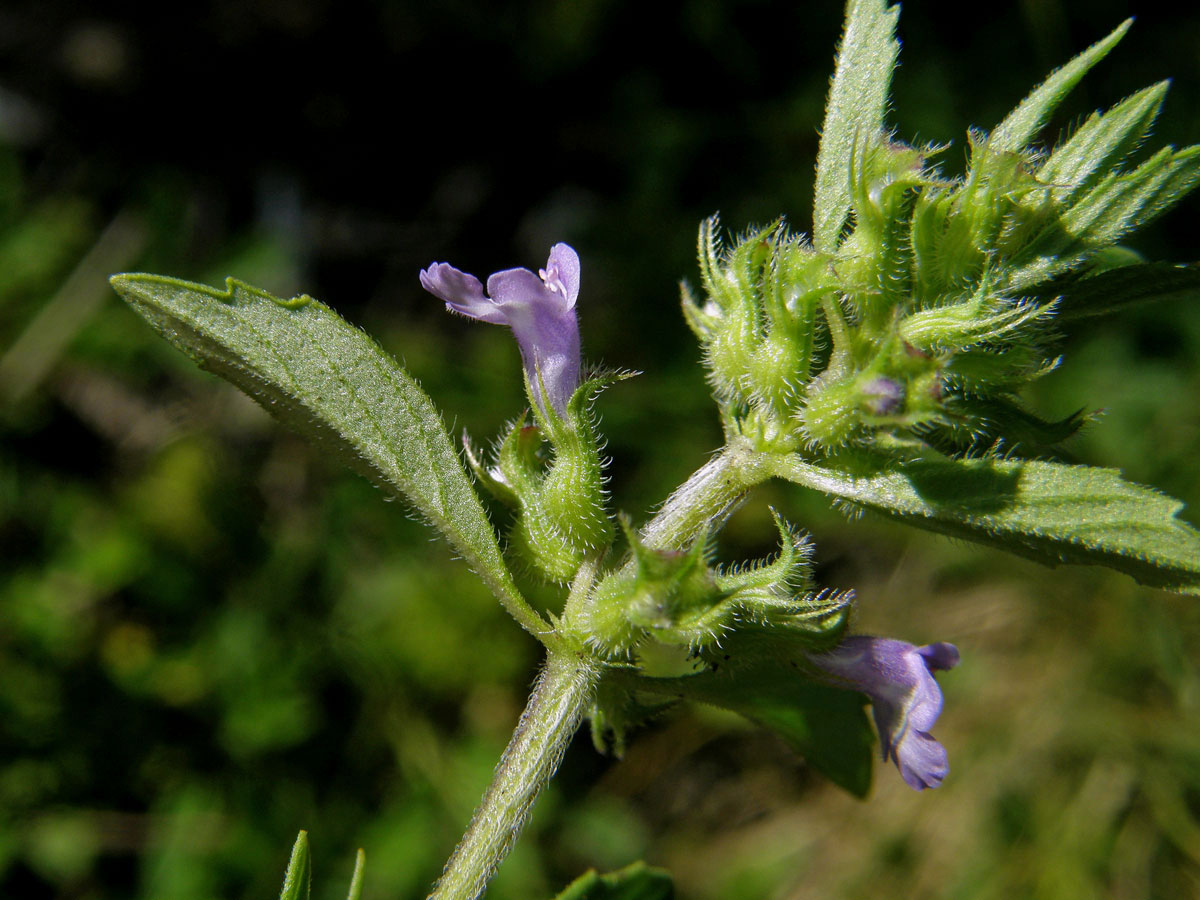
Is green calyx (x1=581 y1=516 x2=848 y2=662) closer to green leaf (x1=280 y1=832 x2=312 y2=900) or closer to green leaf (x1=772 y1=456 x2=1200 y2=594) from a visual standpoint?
green leaf (x1=772 y1=456 x2=1200 y2=594)

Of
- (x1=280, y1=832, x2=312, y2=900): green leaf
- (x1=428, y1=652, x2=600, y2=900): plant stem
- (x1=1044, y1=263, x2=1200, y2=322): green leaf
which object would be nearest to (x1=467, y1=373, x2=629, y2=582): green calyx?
(x1=428, y1=652, x2=600, y2=900): plant stem

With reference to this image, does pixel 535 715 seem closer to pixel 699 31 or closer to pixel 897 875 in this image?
pixel 897 875

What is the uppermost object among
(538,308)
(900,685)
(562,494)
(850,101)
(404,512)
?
(850,101)

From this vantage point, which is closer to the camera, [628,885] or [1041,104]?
[1041,104]

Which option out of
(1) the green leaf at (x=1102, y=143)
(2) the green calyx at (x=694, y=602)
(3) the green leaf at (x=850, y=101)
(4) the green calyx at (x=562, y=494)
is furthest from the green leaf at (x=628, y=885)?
(1) the green leaf at (x=1102, y=143)

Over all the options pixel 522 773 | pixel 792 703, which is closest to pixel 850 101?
pixel 792 703

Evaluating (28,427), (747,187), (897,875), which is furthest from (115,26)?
(897,875)

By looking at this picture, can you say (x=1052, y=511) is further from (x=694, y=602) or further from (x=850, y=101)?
(x=850, y=101)
